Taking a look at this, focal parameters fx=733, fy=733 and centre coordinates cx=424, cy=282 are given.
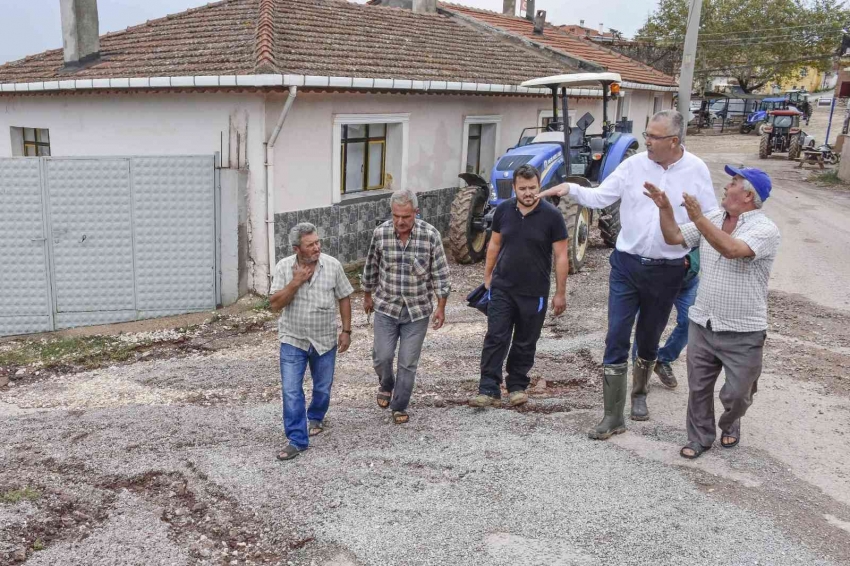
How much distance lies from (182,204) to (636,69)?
55.7 feet

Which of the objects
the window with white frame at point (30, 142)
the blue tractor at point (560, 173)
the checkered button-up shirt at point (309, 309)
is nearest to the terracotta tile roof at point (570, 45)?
the blue tractor at point (560, 173)

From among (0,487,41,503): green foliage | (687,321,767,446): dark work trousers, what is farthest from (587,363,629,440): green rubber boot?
(0,487,41,503): green foliage

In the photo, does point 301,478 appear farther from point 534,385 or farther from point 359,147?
point 359,147

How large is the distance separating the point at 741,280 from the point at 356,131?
7690 millimetres

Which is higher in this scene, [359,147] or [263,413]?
[359,147]

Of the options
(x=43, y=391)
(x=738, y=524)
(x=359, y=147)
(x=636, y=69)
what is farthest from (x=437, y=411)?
(x=636, y=69)

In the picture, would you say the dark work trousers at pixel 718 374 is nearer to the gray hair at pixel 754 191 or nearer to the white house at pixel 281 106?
the gray hair at pixel 754 191

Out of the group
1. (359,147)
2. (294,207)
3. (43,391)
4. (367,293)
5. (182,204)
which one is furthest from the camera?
(359,147)

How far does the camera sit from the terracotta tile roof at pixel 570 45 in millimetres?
18938

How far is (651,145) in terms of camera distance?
4520mm

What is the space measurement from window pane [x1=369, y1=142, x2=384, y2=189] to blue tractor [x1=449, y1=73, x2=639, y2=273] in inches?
52.4

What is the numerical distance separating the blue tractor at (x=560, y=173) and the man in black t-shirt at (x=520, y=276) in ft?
15.4

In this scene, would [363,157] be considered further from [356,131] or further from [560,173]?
[560,173]

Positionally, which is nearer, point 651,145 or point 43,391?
point 651,145
